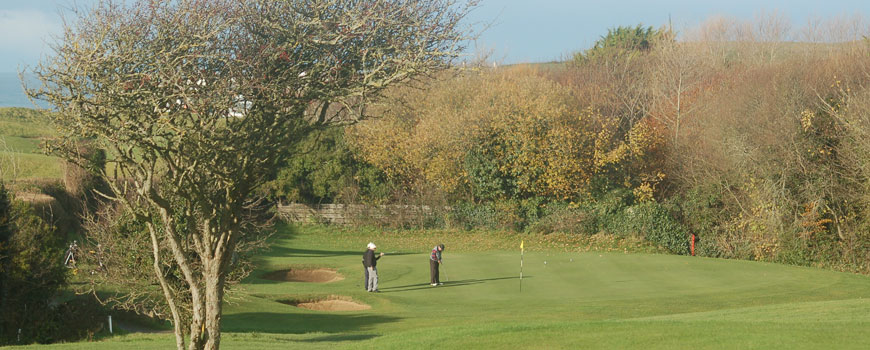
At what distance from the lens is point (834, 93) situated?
35969 mm

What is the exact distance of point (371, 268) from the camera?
24953 millimetres

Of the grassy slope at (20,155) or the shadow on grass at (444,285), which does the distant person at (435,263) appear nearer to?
the shadow on grass at (444,285)

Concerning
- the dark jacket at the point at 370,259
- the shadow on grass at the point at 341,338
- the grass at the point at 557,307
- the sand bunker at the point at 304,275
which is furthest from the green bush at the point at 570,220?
the shadow on grass at the point at 341,338

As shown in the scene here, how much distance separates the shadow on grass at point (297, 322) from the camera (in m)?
19.2

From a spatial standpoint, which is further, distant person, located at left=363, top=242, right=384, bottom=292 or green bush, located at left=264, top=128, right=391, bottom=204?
green bush, located at left=264, top=128, right=391, bottom=204

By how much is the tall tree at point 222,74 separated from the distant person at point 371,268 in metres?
14.2

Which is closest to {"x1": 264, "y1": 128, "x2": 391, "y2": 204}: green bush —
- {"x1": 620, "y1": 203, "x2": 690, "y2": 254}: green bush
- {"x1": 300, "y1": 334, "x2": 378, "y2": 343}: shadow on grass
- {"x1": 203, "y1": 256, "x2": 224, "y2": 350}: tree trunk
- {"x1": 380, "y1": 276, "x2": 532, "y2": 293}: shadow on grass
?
{"x1": 620, "y1": 203, "x2": 690, "y2": 254}: green bush

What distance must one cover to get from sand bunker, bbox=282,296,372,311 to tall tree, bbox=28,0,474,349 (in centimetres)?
1302

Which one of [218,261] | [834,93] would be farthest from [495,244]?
[218,261]

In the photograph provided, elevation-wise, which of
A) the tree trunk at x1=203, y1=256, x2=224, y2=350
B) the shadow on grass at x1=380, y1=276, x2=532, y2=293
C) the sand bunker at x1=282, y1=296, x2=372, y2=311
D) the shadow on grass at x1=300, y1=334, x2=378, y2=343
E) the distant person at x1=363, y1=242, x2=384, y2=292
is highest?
the tree trunk at x1=203, y1=256, x2=224, y2=350

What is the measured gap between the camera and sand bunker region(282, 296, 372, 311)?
2342 centimetres

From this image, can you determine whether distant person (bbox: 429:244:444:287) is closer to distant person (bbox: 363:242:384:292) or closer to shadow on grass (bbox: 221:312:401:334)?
distant person (bbox: 363:242:384:292)

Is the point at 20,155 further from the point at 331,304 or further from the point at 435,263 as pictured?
the point at 435,263

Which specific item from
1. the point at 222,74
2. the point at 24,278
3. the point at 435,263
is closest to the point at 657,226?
the point at 435,263
